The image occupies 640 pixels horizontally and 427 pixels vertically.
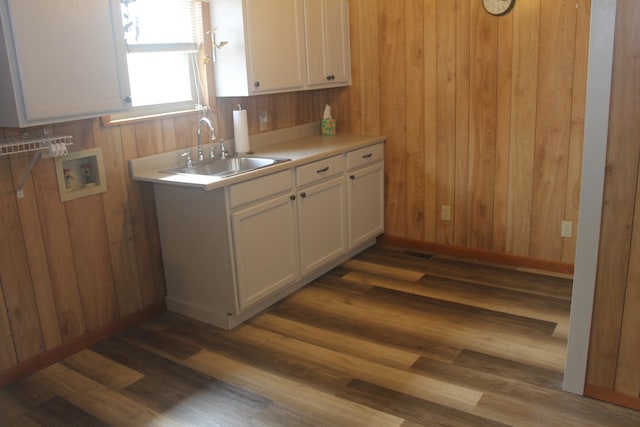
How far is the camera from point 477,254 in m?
4.20

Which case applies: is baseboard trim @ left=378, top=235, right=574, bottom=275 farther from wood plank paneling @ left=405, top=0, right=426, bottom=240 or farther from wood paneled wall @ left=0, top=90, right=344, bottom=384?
wood paneled wall @ left=0, top=90, right=344, bottom=384

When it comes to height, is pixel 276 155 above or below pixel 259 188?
above

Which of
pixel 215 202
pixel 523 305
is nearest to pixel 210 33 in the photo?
pixel 215 202

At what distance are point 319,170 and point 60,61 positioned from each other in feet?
5.64

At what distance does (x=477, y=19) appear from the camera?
3826mm

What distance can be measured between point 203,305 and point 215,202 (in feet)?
2.27

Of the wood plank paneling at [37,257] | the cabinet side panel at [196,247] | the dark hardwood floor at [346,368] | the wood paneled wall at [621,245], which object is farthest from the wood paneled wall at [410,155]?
the wood paneled wall at [621,245]

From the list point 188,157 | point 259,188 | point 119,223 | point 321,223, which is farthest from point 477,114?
point 119,223

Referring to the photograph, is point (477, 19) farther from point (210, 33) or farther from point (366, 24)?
point (210, 33)

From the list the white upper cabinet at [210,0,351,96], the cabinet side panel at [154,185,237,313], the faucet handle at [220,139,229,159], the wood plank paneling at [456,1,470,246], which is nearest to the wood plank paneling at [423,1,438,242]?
the wood plank paneling at [456,1,470,246]

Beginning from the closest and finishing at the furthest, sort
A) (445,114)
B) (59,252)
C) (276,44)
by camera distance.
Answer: (59,252), (276,44), (445,114)

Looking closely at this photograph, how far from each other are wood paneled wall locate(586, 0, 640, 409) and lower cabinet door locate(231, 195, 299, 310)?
178 centimetres

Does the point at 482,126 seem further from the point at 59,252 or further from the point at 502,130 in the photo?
the point at 59,252

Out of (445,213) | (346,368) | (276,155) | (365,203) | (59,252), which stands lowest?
(346,368)
